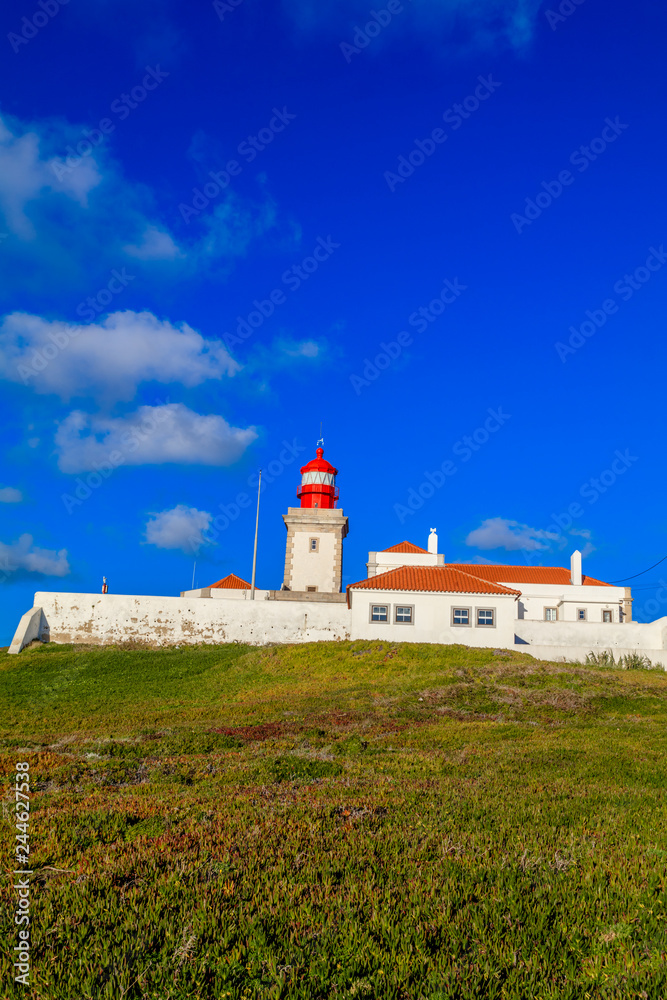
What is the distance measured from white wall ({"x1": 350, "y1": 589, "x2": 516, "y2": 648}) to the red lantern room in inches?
634

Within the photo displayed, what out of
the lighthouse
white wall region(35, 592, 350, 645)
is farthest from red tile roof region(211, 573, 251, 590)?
white wall region(35, 592, 350, 645)

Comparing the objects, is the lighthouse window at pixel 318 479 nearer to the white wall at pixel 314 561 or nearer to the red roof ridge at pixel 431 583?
the white wall at pixel 314 561

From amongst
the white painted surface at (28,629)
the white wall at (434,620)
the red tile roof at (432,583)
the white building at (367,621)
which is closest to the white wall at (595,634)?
the white building at (367,621)

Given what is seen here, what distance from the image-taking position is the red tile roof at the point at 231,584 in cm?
4913

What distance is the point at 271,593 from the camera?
135ft

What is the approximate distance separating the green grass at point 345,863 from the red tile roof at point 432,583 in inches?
729

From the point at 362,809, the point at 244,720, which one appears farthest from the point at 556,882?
the point at 244,720

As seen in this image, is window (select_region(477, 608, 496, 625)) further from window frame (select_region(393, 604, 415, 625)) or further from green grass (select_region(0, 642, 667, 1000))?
green grass (select_region(0, 642, 667, 1000))

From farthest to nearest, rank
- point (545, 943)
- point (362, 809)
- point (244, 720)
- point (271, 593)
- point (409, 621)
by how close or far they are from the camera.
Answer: point (271, 593)
point (409, 621)
point (244, 720)
point (362, 809)
point (545, 943)

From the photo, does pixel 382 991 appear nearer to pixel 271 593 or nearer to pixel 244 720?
pixel 244 720

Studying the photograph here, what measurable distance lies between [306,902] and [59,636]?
3395 centimetres

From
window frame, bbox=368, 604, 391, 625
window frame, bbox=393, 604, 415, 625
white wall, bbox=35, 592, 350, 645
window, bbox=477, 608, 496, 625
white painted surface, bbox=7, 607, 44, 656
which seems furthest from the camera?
white wall, bbox=35, 592, 350, 645

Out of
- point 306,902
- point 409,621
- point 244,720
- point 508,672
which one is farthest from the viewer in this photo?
point 409,621

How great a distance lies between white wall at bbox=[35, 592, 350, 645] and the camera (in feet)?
112
